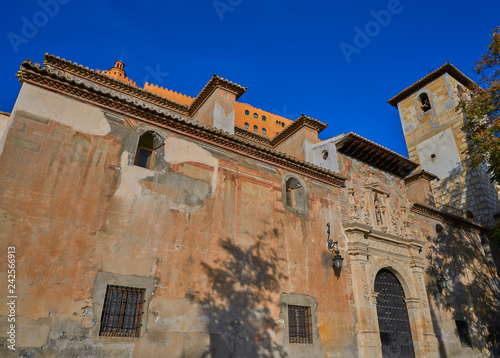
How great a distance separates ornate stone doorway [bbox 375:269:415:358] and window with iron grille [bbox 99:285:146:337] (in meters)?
7.72

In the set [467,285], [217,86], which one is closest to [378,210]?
[467,285]

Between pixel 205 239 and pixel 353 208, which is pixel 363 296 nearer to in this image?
pixel 353 208

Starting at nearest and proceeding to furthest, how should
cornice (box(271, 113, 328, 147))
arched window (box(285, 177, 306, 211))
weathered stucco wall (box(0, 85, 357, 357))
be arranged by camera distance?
weathered stucco wall (box(0, 85, 357, 357))
arched window (box(285, 177, 306, 211))
cornice (box(271, 113, 328, 147))

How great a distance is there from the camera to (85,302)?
6449mm

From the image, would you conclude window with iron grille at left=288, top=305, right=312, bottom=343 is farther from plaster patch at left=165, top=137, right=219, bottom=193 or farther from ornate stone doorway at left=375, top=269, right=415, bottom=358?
plaster patch at left=165, top=137, right=219, bottom=193

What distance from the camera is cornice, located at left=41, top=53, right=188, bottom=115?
37.5 ft

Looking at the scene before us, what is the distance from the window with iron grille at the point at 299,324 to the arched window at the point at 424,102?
64.3 ft

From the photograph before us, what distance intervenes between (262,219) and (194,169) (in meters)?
2.38

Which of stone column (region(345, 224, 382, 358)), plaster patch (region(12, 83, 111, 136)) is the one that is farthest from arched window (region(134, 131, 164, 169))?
stone column (region(345, 224, 382, 358))

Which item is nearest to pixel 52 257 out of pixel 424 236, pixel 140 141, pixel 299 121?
pixel 140 141

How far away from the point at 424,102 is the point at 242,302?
71.5 ft

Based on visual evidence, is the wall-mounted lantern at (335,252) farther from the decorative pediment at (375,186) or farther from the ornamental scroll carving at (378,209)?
the decorative pediment at (375,186)

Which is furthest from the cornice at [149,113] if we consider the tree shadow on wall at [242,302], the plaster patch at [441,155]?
the plaster patch at [441,155]

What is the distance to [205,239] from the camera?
8.38 metres
